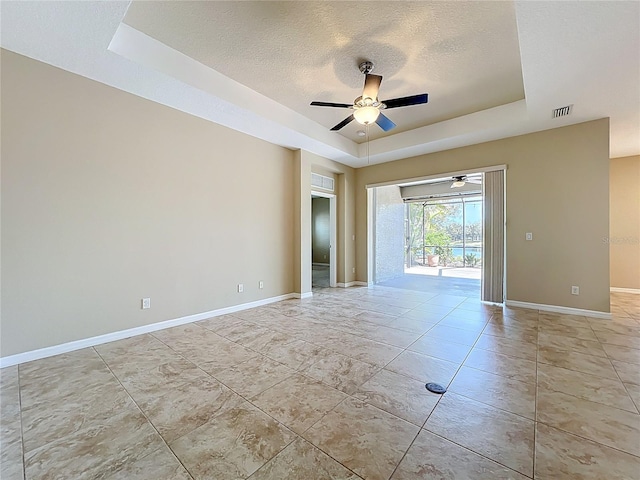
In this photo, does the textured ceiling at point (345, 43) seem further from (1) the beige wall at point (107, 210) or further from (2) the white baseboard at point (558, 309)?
(2) the white baseboard at point (558, 309)

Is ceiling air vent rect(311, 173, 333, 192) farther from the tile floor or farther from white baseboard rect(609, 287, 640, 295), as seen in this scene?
white baseboard rect(609, 287, 640, 295)

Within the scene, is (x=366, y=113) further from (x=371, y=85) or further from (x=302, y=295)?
(x=302, y=295)

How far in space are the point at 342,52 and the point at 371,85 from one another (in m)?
0.48

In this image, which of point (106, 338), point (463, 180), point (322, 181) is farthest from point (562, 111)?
point (106, 338)

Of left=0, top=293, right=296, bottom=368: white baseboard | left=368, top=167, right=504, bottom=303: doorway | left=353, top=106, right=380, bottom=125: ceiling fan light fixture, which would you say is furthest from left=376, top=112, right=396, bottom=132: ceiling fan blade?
left=0, top=293, right=296, bottom=368: white baseboard

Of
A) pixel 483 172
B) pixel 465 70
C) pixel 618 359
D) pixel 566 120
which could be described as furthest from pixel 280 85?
pixel 618 359

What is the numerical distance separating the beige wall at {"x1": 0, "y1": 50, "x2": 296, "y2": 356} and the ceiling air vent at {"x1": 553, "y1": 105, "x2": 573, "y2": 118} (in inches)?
185

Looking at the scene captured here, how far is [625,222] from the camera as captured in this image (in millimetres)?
5727

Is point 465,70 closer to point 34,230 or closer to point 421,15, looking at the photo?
point 421,15

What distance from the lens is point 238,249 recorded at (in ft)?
14.9

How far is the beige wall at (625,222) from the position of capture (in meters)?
5.62

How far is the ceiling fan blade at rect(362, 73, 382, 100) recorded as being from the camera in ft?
9.50

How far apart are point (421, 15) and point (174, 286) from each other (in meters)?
4.25

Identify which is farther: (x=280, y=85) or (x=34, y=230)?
(x=280, y=85)
